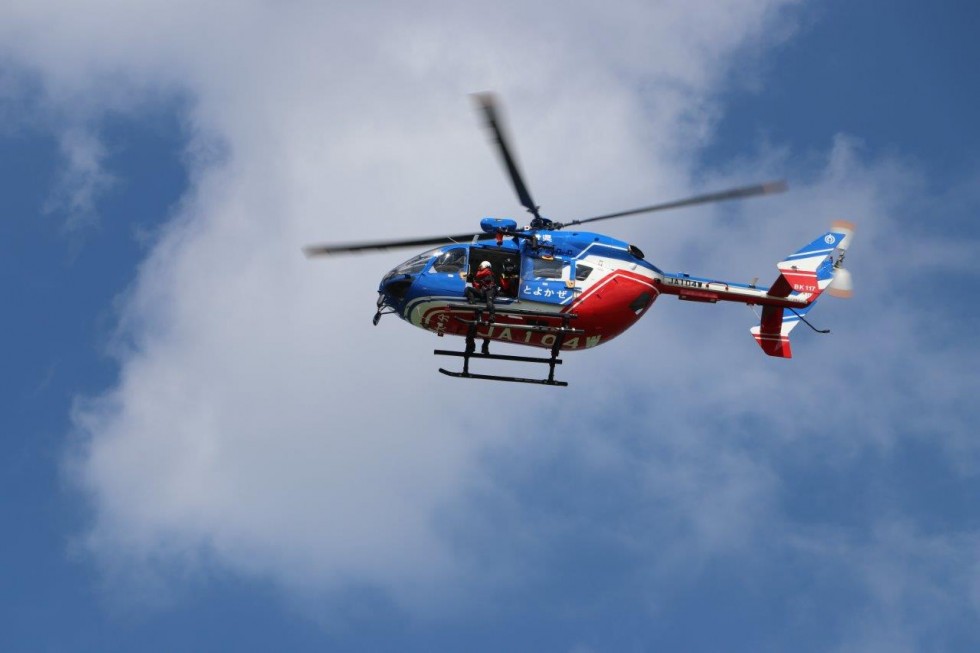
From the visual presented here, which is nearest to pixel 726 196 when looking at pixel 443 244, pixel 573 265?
pixel 573 265

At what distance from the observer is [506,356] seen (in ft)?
87.4

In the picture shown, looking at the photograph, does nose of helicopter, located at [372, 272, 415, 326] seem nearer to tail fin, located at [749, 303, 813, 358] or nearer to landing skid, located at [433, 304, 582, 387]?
landing skid, located at [433, 304, 582, 387]

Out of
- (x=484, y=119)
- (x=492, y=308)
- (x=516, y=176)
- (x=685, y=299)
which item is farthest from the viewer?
(x=685, y=299)

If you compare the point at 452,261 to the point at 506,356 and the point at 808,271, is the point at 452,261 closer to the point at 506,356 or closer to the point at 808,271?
the point at 506,356

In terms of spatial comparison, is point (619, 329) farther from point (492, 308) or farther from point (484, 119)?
point (484, 119)

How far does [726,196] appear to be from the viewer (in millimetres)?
24328

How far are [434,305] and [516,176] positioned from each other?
356 cm

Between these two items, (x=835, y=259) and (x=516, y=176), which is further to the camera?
(x=835, y=259)

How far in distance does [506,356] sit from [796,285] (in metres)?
6.79

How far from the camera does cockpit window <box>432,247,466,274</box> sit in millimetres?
26281

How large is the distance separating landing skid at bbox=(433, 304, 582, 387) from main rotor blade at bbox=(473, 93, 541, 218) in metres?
2.19

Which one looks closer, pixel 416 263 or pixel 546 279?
pixel 546 279

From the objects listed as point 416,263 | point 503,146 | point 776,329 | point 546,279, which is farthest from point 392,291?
point 776,329

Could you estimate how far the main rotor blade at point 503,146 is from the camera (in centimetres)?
2177
